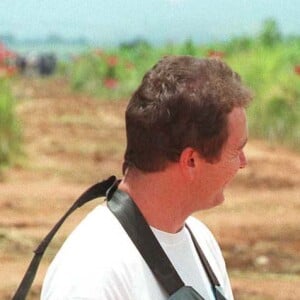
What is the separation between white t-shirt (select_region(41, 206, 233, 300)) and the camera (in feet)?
3.34

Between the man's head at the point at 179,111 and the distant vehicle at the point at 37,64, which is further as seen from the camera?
the distant vehicle at the point at 37,64

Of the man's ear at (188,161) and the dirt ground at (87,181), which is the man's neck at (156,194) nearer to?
the man's ear at (188,161)

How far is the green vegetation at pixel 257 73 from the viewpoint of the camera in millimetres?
4457

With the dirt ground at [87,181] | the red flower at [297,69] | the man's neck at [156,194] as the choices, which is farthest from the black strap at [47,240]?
the red flower at [297,69]

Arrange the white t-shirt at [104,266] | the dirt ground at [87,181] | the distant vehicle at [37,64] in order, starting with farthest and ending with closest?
the distant vehicle at [37,64] < the dirt ground at [87,181] < the white t-shirt at [104,266]

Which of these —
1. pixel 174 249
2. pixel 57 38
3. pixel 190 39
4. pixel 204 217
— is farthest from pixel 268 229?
pixel 174 249

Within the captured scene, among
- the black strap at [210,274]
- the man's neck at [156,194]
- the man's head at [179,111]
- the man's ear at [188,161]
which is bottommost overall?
the black strap at [210,274]

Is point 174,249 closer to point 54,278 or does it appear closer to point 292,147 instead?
point 54,278

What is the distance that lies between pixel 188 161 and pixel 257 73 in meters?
3.64

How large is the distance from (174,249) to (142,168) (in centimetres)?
10

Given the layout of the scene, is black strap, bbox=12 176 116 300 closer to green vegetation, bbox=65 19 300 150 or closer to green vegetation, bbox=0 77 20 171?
green vegetation, bbox=65 19 300 150

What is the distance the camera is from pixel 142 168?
108 centimetres

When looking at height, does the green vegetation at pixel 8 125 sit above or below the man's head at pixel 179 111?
below

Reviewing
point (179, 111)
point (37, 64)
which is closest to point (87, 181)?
point (37, 64)
